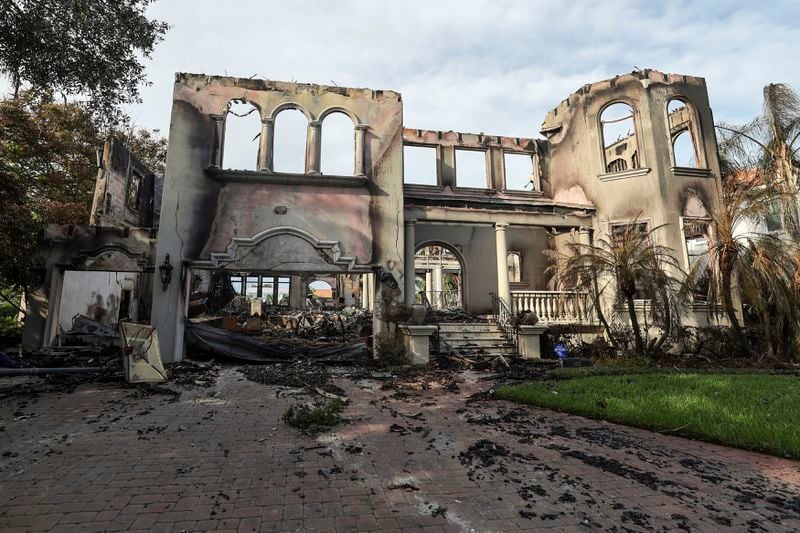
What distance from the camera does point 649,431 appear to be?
505 centimetres

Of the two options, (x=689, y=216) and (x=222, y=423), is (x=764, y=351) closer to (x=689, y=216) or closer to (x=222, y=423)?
(x=689, y=216)

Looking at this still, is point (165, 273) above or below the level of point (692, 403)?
above

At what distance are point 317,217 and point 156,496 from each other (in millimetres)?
9017

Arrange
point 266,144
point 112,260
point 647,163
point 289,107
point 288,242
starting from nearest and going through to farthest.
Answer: point 288,242 → point 112,260 → point 266,144 → point 289,107 → point 647,163

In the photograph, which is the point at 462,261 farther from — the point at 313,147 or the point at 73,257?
the point at 73,257

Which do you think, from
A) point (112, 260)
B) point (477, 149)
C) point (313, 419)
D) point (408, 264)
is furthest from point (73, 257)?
point (477, 149)

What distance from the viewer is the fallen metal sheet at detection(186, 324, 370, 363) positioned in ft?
34.9

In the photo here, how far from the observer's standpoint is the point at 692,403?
5613mm

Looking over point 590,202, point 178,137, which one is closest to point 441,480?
point 178,137

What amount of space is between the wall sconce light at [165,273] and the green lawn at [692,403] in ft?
29.1

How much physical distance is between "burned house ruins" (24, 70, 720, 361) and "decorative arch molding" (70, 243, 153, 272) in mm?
38

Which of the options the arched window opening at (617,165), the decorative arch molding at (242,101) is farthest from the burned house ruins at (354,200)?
the arched window opening at (617,165)

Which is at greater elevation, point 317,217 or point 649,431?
point 317,217

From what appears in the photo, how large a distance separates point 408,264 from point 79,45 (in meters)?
8.75
